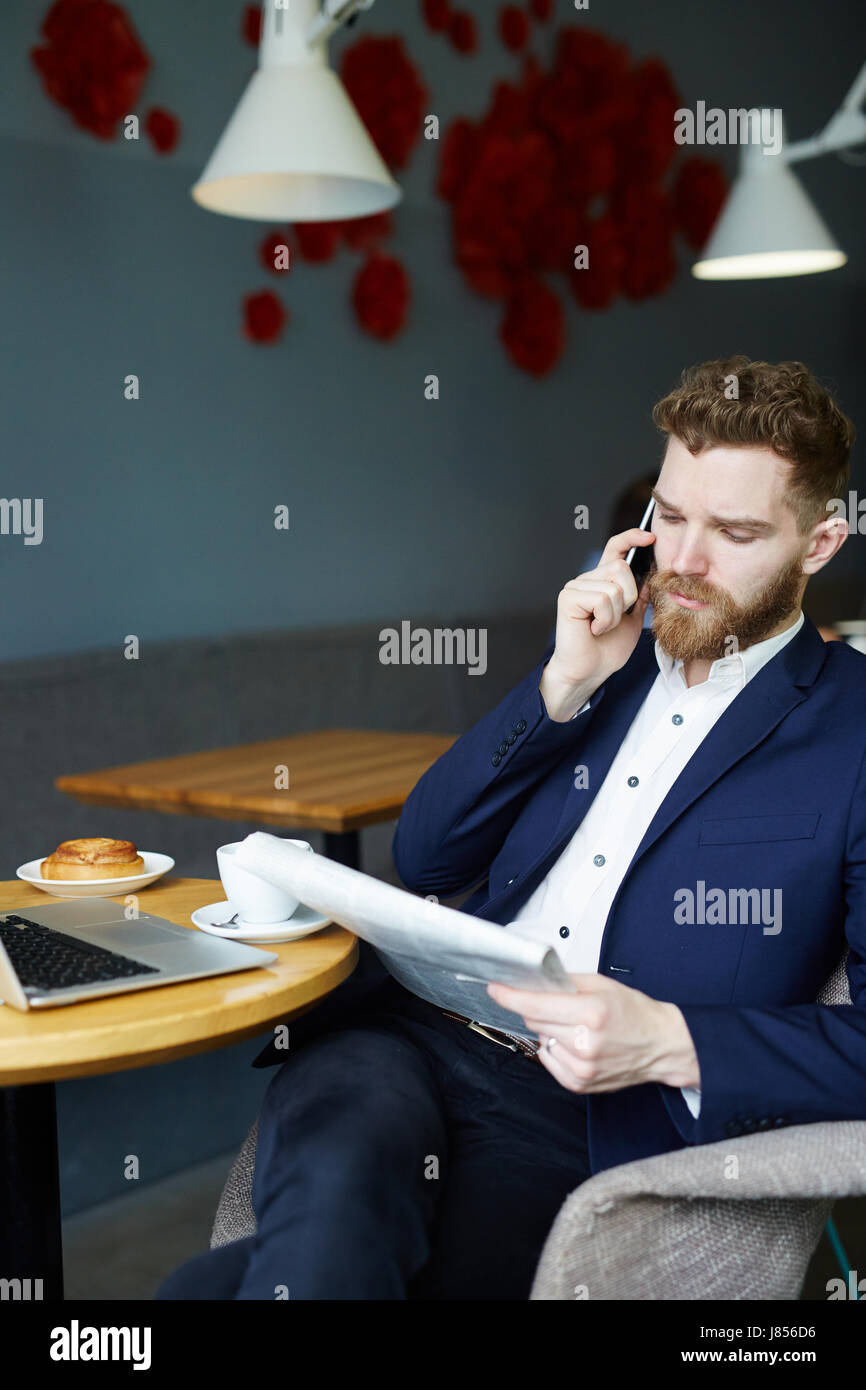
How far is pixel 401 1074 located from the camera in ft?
4.42

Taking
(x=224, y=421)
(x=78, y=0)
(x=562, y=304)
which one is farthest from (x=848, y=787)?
(x=562, y=304)

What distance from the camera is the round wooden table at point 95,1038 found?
1.08m

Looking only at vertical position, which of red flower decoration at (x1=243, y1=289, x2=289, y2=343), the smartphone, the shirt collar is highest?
red flower decoration at (x1=243, y1=289, x2=289, y2=343)

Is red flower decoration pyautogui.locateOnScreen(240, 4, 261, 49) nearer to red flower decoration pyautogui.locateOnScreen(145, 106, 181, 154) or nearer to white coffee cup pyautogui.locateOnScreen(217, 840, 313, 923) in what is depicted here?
red flower decoration pyautogui.locateOnScreen(145, 106, 181, 154)

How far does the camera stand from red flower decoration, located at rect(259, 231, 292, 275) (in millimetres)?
3541

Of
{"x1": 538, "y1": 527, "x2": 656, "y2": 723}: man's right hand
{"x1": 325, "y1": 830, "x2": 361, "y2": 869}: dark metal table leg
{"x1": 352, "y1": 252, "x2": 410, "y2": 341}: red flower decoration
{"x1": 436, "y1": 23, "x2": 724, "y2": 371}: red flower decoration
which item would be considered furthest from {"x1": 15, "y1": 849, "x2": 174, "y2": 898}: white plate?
{"x1": 436, "y1": 23, "x2": 724, "y2": 371}: red flower decoration

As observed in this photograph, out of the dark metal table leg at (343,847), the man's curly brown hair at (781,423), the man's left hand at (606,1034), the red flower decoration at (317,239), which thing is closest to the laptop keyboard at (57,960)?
the man's left hand at (606,1034)

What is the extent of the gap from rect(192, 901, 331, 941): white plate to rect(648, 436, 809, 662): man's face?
1.71ft

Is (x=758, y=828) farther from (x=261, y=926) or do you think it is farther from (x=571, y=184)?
(x=571, y=184)

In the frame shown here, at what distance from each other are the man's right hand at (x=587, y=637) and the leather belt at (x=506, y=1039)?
0.36 m

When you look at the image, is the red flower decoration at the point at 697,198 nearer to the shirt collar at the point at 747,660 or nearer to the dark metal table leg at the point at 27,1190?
the shirt collar at the point at 747,660

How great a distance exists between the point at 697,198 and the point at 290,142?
11.0ft

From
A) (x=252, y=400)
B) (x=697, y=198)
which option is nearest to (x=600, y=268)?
(x=697, y=198)
